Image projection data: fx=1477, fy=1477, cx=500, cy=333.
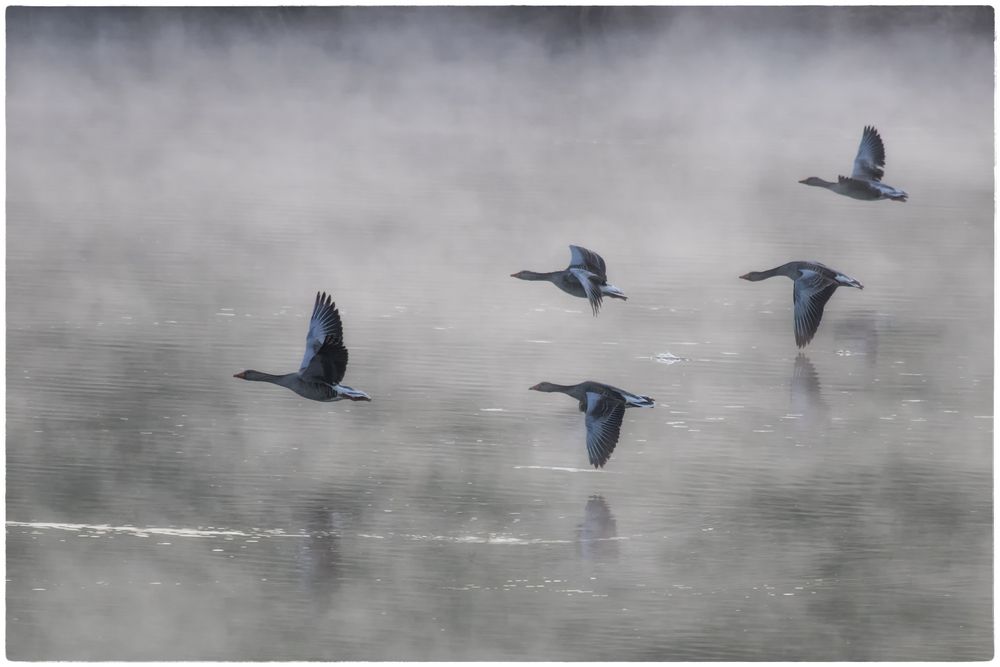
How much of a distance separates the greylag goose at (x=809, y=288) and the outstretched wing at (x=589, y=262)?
0.42 m

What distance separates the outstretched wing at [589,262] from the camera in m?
3.88

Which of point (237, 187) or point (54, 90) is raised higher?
point (54, 90)

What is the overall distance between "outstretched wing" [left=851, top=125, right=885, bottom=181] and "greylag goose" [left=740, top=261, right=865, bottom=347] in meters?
0.27

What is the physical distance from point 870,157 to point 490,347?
1.11 metres

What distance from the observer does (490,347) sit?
12.7ft

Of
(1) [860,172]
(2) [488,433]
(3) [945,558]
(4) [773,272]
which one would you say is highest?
(1) [860,172]

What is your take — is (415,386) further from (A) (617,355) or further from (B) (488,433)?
(A) (617,355)

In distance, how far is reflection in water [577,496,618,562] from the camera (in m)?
3.68

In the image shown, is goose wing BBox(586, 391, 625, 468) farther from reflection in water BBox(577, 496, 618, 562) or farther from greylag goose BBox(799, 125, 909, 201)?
greylag goose BBox(799, 125, 909, 201)

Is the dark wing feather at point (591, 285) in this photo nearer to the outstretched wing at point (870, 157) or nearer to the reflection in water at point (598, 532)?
the reflection in water at point (598, 532)

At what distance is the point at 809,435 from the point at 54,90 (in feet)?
7.12

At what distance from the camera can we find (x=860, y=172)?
3885 mm

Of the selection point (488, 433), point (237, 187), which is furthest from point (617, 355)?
point (237, 187)

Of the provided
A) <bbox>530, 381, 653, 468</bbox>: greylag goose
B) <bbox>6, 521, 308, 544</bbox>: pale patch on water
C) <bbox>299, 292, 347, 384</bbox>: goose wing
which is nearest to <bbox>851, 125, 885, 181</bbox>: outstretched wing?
<bbox>530, 381, 653, 468</bbox>: greylag goose
